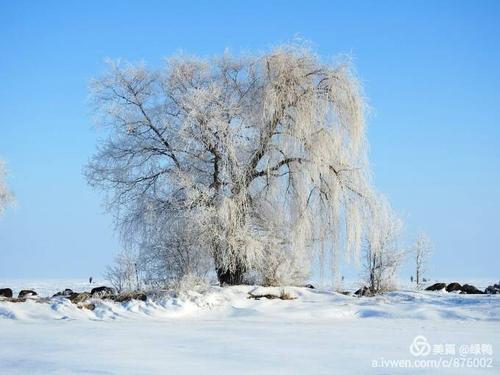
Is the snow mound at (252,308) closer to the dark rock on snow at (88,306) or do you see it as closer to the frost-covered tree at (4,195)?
the dark rock on snow at (88,306)

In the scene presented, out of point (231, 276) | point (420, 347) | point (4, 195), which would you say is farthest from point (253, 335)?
point (4, 195)

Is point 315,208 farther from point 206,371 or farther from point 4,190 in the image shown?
point 4,190

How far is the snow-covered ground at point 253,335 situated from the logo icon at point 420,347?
18 millimetres

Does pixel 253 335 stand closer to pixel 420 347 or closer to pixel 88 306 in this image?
pixel 420 347

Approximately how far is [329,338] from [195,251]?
10230mm

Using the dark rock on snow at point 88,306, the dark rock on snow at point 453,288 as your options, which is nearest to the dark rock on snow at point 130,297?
the dark rock on snow at point 88,306

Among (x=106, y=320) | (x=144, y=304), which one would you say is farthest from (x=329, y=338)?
(x=144, y=304)

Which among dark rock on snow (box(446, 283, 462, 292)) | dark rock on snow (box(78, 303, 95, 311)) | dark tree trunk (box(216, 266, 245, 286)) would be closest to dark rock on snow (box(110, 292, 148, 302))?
dark rock on snow (box(78, 303, 95, 311))

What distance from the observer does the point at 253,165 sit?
807 inches

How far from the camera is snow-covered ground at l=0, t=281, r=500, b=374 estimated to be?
759 cm

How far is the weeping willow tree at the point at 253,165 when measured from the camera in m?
20.0

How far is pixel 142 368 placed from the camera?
7227 mm

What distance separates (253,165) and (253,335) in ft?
34.3

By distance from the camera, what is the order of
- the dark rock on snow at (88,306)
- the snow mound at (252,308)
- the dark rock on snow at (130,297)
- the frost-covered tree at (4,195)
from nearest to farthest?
the snow mound at (252,308) < the dark rock on snow at (88,306) < the dark rock on snow at (130,297) < the frost-covered tree at (4,195)
